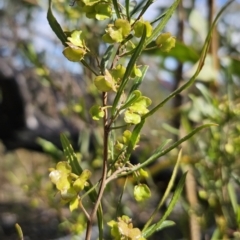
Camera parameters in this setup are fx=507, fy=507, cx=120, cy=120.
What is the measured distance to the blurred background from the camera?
0.73 m

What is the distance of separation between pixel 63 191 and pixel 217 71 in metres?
0.70

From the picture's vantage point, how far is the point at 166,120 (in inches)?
56.4

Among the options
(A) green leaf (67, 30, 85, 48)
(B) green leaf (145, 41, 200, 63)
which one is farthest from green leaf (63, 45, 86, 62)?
(B) green leaf (145, 41, 200, 63)

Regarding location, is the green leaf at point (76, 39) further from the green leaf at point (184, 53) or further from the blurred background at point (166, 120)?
the green leaf at point (184, 53)

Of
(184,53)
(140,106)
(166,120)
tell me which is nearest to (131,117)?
(140,106)

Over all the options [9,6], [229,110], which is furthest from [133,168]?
[9,6]

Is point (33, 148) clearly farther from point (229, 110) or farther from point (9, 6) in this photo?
point (9, 6)

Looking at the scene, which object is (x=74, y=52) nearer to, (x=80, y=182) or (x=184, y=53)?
(x=80, y=182)

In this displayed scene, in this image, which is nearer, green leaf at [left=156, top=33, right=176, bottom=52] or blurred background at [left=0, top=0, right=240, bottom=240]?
green leaf at [left=156, top=33, right=176, bottom=52]

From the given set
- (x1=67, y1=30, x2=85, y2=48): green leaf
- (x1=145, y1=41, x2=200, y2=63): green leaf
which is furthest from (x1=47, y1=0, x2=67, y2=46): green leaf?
(x1=145, y1=41, x2=200, y2=63): green leaf

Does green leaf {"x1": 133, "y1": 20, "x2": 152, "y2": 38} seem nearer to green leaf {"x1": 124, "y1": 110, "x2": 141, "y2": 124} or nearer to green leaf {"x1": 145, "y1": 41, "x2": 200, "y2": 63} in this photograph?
green leaf {"x1": 124, "y1": 110, "x2": 141, "y2": 124}

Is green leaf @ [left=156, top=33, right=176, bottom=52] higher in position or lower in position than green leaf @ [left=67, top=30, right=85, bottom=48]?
higher

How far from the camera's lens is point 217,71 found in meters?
0.98

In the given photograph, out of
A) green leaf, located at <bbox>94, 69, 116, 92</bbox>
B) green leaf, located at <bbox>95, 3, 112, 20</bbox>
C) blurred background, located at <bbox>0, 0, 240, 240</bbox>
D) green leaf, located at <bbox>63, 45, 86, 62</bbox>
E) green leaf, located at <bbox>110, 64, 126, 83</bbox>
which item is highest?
green leaf, located at <bbox>95, 3, 112, 20</bbox>
